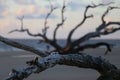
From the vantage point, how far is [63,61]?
3330 millimetres

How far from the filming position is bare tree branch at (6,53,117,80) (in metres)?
2.89

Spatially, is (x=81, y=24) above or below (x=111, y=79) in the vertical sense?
above

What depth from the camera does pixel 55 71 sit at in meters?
15.4

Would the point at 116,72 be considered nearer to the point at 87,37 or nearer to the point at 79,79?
the point at 87,37

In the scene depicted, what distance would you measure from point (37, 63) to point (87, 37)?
4.03 m

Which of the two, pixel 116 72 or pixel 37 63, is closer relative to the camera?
pixel 37 63

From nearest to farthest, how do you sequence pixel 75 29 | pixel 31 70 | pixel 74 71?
pixel 31 70
pixel 75 29
pixel 74 71

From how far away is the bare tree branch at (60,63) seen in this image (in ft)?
9.48

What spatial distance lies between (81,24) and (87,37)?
468 mm

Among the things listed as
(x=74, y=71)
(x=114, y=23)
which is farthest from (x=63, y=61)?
(x=74, y=71)

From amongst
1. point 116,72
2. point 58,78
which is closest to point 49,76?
point 58,78

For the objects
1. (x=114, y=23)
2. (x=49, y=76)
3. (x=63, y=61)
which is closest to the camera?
(x=63, y=61)

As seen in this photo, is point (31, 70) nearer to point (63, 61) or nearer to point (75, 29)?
point (63, 61)

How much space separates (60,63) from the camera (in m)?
3.32
